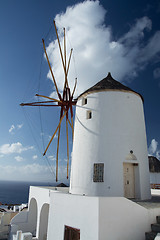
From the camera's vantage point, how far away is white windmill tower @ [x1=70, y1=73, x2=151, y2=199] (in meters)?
9.92

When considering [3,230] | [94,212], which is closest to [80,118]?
[94,212]

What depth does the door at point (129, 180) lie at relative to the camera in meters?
10.4

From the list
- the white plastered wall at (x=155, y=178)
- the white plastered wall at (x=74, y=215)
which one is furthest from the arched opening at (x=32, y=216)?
the white plastered wall at (x=155, y=178)

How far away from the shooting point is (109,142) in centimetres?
1030

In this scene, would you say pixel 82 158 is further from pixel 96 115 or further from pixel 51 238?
pixel 51 238

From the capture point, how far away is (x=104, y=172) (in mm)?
9852

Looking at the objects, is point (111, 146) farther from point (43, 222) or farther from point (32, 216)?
point (32, 216)

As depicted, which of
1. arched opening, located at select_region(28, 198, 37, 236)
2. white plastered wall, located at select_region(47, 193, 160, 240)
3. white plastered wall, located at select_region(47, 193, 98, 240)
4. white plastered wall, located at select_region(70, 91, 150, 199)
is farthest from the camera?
arched opening, located at select_region(28, 198, 37, 236)

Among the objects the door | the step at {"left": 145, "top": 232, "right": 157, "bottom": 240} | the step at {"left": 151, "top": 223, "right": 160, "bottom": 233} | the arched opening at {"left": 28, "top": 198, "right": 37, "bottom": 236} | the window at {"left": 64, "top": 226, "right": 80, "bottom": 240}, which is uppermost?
the door

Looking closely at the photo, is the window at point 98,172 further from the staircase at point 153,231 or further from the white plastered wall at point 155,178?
the white plastered wall at point 155,178

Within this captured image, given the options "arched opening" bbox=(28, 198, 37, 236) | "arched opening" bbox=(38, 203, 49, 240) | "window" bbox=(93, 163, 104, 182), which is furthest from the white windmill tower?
"arched opening" bbox=(28, 198, 37, 236)

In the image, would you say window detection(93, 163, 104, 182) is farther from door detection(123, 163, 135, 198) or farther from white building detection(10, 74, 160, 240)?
door detection(123, 163, 135, 198)

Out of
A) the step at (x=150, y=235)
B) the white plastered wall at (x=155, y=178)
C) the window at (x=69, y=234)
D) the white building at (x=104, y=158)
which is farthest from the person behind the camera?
the white plastered wall at (x=155, y=178)

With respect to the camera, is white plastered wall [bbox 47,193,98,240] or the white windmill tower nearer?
white plastered wall [bbox 47,193,98,240]
